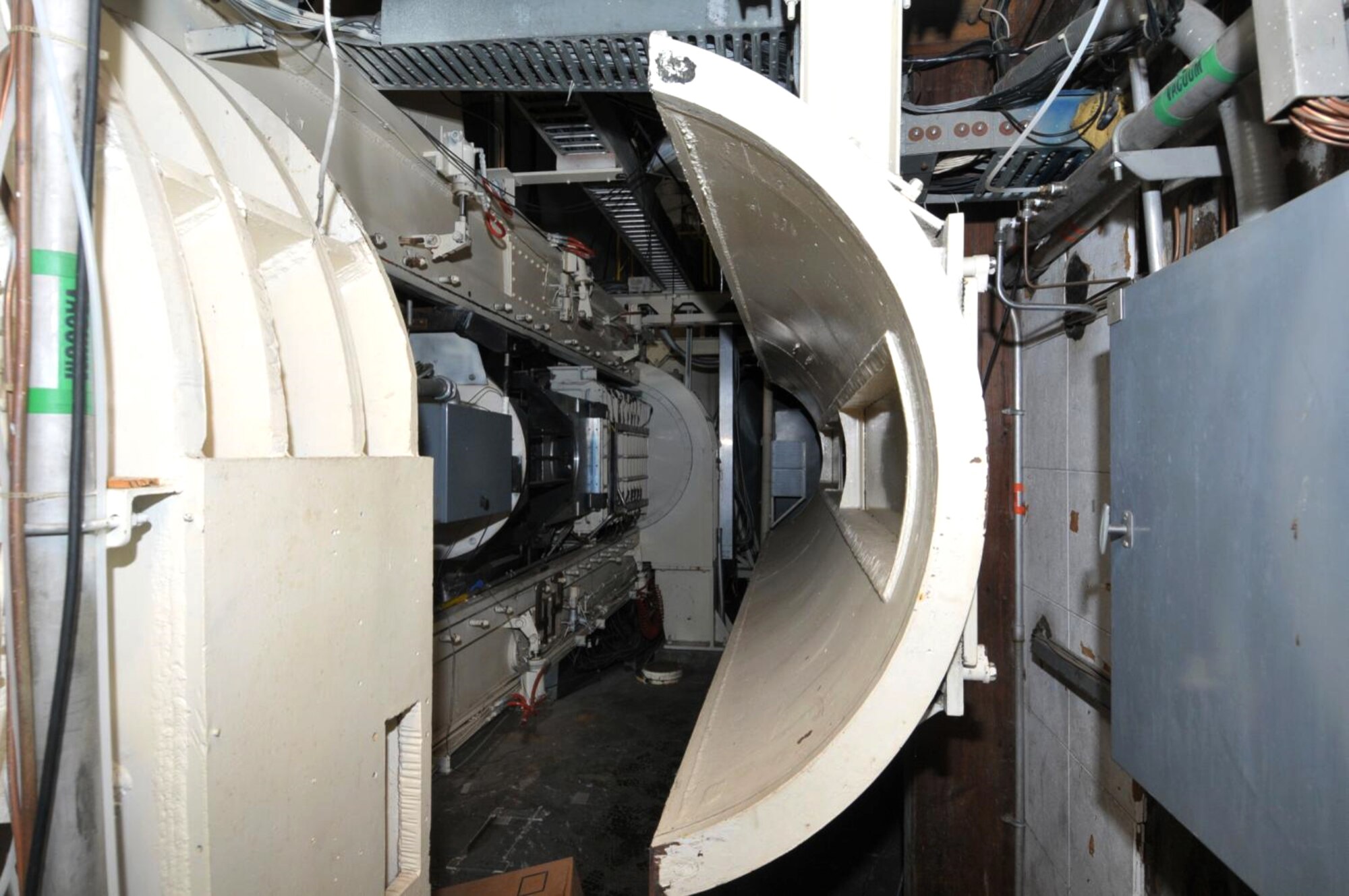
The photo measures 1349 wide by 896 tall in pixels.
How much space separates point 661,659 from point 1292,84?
443cm

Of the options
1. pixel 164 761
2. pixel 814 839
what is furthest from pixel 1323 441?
pixel 814 839

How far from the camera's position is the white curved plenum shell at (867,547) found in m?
0.86

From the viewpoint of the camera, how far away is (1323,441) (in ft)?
2.39

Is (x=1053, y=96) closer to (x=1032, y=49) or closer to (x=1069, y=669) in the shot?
(x=1032, y=49)

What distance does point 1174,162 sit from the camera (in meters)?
1.23

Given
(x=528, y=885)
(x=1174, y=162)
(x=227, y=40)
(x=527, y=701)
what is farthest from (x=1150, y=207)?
(x=527, y=701)

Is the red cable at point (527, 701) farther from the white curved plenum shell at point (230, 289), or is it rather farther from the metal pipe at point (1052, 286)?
the metal pipe at point (1052, 286)

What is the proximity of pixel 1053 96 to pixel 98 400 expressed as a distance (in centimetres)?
162

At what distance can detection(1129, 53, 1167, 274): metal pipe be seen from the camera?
53.9 inches

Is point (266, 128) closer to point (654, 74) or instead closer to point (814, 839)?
point (654, 74)

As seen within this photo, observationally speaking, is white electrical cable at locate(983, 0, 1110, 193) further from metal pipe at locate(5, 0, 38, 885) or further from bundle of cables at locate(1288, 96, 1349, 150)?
metal pipe at locate(5, 0, 38, 885)

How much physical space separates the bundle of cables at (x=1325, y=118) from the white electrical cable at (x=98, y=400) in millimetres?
1431

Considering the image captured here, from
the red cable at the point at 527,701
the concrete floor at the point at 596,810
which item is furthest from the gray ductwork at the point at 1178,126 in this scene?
the red cable at the point at 527,701

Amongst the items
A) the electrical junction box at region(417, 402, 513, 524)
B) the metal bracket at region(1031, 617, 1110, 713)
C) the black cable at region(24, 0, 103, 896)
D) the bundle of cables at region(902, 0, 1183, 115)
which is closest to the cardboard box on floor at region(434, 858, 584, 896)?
the electrical junction box at region(417, 402, 513, 524)
